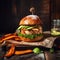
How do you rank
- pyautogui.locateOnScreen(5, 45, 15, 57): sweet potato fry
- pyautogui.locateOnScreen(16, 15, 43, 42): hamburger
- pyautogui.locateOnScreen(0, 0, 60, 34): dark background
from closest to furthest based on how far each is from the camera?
pyautogui.locateOnScreen(5, 45, 15, 57): sweet potato fry < pyautogui.locateOnScreen(16, 15, 43, 42): hamburger < pyautogui.locateOnScreen(0, 0, 60, 34): dark background

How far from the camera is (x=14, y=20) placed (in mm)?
2293

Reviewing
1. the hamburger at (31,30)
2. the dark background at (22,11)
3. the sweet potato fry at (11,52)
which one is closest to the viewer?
the sweet potato fry at (11,52)

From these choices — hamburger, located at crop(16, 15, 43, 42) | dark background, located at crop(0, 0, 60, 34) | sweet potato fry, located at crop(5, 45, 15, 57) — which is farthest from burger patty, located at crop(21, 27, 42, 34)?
dark background, located at crop(0, 0, 60, 34)

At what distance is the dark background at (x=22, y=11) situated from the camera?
2246 mm

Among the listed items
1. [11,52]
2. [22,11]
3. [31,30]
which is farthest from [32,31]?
[22,11]

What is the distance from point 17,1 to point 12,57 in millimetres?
979

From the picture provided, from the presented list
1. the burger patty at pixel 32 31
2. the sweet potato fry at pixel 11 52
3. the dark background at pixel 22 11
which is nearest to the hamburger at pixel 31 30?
the burger patty at pixel 32 31

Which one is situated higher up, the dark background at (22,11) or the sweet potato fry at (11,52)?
the dark background at (22,11)

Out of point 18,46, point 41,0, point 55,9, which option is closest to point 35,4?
point 41,0

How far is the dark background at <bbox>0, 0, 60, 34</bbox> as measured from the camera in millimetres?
2246

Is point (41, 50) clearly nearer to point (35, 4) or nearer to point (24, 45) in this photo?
point (24, 45)

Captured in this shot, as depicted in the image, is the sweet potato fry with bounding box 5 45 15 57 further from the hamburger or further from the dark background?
the dark background

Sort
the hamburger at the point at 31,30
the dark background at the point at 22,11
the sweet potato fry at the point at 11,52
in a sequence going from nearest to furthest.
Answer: the sweet potato fry at the point at 11,52 → the hamburger at the point at 31,30 → the dark background at the point at 22,11

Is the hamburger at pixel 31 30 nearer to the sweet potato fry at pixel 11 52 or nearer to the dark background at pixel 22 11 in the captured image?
the sweet potato fry at pixel 11 52
